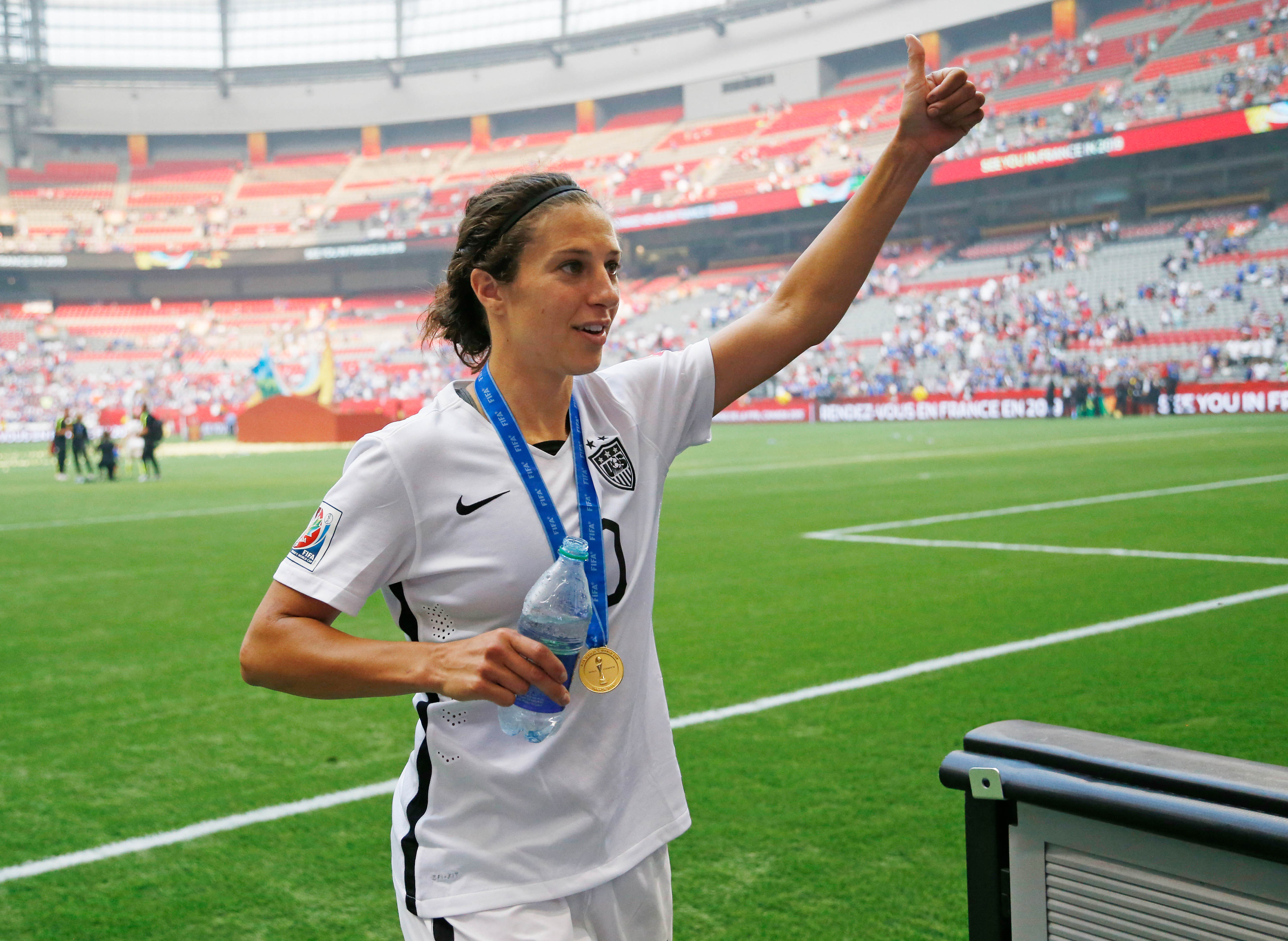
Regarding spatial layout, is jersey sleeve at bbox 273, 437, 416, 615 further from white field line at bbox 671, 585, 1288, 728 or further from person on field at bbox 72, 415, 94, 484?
person on field at bbox 72, 415, 94, 484

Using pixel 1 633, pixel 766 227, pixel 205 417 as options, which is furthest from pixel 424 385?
pixel 1 633

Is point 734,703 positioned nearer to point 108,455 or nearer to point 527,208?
point 527,208

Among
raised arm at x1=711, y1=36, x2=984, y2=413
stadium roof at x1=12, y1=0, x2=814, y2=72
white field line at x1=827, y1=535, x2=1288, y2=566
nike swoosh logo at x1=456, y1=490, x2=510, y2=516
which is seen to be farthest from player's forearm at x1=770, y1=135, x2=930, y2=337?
stadium roof at x1=12, y1=0, x2=814, y2=72

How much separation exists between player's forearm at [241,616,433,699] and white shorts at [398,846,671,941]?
0.45m

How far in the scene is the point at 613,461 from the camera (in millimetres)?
2340

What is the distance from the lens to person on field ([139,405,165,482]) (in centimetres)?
2438

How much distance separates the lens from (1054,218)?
1886 inches

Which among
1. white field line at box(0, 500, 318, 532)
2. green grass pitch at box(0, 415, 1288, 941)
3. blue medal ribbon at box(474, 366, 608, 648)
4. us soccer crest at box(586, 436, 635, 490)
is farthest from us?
white field line at box(0, 500, 318, 532)

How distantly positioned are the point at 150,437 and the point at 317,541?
965 inches

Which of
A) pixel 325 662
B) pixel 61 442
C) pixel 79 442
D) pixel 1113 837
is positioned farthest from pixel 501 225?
pixel 79 442

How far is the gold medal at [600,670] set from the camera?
2064 mm

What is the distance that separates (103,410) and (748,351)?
55822 mm

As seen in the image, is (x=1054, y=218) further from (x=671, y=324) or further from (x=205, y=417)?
(x=205, y=417)

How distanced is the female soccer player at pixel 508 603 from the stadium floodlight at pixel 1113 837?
0.63 m
